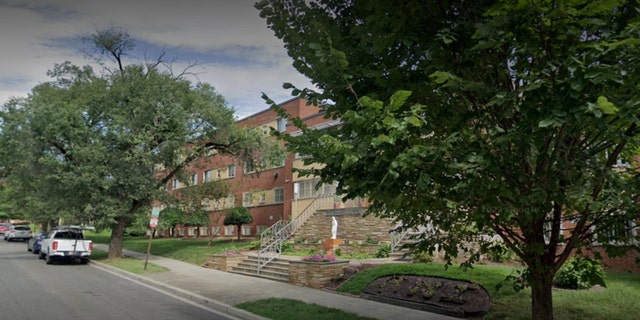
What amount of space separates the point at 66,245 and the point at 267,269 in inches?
436

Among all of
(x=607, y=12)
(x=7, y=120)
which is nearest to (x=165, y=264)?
(x=7, y=120)

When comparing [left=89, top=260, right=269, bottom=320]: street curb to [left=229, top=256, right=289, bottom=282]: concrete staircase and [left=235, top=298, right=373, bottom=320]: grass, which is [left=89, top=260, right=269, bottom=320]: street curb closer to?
[left=235, top=298, right=373, bottom=320]: grass

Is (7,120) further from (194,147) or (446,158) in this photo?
(446,158)

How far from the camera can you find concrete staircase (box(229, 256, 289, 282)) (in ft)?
52.3

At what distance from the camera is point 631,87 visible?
12.1ft

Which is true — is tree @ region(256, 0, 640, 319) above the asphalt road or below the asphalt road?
above

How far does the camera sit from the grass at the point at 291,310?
29.5ft

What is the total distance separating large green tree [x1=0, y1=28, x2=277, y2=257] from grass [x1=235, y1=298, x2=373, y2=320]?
12949mm

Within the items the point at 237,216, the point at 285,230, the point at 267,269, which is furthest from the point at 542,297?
the point at 237,216

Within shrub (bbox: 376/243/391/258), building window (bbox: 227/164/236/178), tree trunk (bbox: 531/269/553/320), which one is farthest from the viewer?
building window (bbox: 227/164/236/178)

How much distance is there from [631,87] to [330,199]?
2418cm

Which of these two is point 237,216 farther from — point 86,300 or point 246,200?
point 86,300

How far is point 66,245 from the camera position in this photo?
21281 mm

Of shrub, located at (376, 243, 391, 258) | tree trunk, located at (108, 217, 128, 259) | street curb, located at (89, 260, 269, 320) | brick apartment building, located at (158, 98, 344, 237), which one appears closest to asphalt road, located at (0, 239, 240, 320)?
street curb, located at (89, 260, 269, 320)
